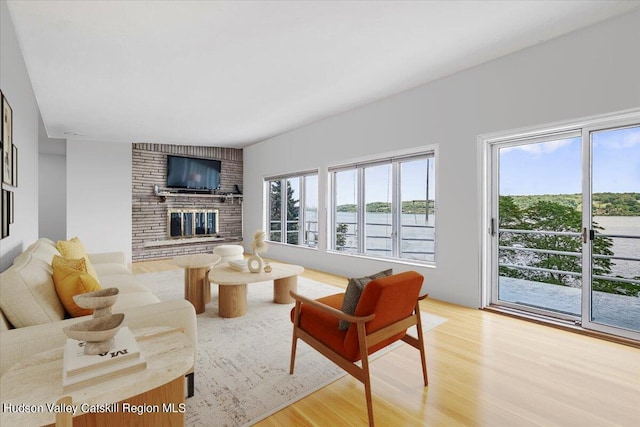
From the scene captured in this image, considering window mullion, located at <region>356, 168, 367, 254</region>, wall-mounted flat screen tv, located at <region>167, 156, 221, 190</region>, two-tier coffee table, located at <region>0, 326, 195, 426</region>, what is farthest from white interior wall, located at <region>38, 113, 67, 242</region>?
two-tier coffee table, located at <region>0, 326, 195, 426</region>

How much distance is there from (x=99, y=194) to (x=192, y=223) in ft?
6.36

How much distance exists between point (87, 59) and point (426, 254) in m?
4.55

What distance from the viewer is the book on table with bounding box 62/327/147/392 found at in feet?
3.23

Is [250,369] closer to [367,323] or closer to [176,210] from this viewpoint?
[367,323]

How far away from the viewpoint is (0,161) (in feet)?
6.45

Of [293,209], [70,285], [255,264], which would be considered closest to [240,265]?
[255,264]

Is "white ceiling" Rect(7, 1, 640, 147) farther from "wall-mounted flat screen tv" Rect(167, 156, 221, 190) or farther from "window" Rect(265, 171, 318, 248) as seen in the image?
"wall-mounted flat screen tv" Rect(167, 156, 221, 190)

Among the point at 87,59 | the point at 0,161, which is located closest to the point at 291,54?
the point at 87,59

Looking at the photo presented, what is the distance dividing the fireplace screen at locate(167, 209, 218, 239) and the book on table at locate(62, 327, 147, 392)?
20.6 ft

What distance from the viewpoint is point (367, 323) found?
163 cm

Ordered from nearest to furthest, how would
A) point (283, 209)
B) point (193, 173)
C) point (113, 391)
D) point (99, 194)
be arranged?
point (113, 391)
point (99, 194)
point (283, 209)
point (193, 173)

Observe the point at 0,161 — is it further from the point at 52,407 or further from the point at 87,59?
the point at 52,407

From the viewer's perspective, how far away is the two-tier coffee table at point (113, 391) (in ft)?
2.99

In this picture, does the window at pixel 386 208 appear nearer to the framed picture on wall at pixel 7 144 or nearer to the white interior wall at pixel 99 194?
the framed picture on wall at pixel 7 144
